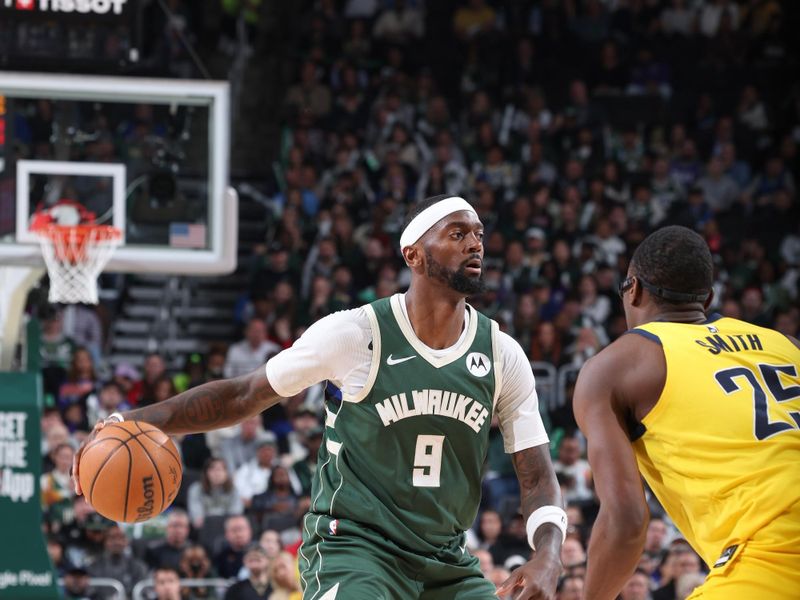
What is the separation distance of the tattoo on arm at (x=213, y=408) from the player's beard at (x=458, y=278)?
771mm

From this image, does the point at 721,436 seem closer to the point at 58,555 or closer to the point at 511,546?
the point at 511,546

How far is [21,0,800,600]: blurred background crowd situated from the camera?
10.8 m

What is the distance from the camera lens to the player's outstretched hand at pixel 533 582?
457 cm

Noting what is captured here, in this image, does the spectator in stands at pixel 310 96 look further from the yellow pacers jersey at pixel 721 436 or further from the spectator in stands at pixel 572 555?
the yellow pacers jersey at pixel 721 436

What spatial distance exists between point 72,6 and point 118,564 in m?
4.31

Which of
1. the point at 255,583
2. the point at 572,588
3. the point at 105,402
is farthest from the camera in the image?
the point at 105,402

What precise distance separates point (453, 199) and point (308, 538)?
143 cm

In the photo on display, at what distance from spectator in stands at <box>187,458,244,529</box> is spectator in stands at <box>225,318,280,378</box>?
1.75 meters

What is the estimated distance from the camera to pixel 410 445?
4.87m

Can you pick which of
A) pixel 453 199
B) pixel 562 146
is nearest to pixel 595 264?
pixel 562 146

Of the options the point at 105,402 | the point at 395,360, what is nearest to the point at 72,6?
the point at 105,402

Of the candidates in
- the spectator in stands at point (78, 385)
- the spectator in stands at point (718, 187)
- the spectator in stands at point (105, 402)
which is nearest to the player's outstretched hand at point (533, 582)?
the spectator in stands at point (105, 402)

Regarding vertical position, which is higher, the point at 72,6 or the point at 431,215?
the point at 72,6

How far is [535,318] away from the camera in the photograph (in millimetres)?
13367
